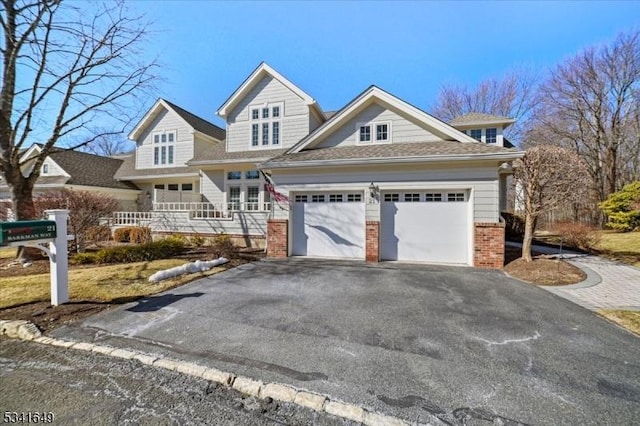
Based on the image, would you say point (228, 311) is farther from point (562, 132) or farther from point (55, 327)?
point (562, 132)

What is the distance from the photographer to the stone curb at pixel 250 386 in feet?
7.91

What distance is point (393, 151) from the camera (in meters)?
9.58

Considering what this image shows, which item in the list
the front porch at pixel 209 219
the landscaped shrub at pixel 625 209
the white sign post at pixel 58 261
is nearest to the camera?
the white sign post at pixel 58 261

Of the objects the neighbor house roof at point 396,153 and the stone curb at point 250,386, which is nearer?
the stone curb at point 250,386

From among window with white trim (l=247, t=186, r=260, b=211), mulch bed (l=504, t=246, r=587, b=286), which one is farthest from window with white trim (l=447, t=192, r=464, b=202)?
window with white trim (l=247, t=186, r=260, b=211)

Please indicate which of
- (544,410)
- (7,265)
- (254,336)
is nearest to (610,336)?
(544,410)

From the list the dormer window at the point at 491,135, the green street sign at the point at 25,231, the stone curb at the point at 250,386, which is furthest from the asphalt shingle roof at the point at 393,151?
the dormer window at the point at 491,135

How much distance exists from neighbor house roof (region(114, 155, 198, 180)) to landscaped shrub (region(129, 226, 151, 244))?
14.8 ft

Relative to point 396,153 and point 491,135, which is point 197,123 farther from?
point 491,135

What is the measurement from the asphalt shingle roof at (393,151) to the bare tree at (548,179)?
3.22ft

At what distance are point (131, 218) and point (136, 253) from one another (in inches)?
288

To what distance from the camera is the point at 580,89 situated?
2148cm

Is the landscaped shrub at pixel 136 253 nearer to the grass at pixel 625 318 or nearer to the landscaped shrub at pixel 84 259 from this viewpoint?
the landscaped shrub at pixel 84 259

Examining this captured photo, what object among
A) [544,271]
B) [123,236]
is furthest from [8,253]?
[544,271]
